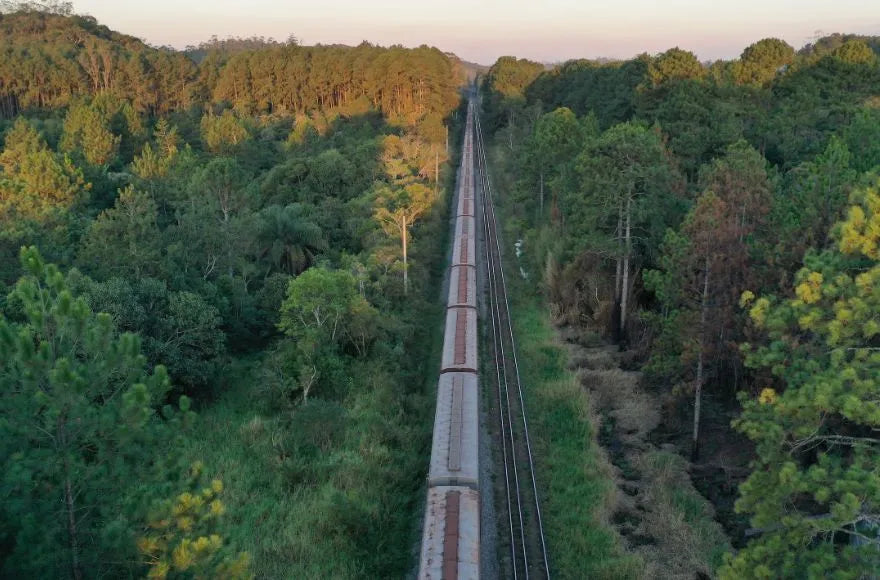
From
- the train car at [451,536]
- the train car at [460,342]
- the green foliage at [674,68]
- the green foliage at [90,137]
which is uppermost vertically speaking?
the green foliage at [674,68]

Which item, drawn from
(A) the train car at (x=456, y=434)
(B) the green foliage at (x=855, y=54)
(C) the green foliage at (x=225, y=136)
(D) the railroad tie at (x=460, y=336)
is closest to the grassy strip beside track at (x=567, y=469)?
(A) the train car at (x=456, y=434)

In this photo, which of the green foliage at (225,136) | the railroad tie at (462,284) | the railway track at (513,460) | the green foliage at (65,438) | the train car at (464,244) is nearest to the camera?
the green foliage at (65,438)

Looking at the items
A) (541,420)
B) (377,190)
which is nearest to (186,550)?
(541,420)

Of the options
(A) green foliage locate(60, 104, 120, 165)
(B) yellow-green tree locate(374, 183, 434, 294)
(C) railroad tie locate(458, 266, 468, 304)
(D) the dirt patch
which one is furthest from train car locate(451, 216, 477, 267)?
(A) green foliage locate(60, 104, 120, 165)

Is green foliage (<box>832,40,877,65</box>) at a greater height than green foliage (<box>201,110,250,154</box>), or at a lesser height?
greater

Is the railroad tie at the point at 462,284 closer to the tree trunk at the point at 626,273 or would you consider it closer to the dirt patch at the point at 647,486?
the dirt patch at the point at 647,486

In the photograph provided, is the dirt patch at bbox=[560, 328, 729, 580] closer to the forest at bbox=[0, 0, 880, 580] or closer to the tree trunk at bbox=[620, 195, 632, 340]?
the forest at bbox=[0, 0, 880, 580]
